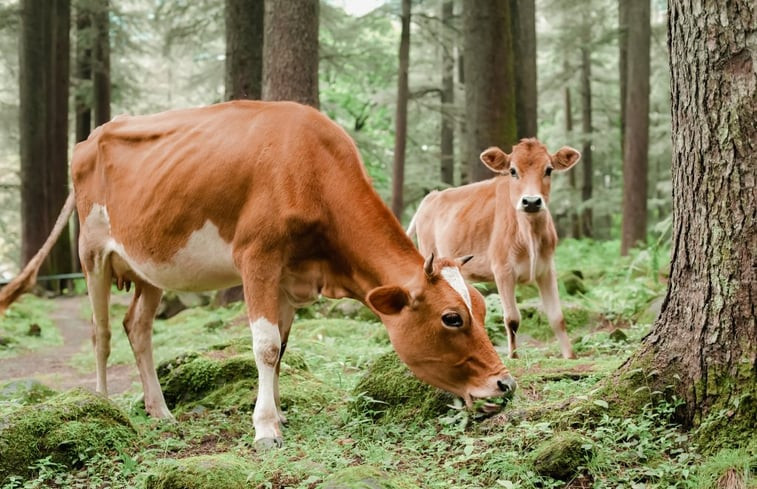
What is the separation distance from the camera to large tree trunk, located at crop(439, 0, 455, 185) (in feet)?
77.7

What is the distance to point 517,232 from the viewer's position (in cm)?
862

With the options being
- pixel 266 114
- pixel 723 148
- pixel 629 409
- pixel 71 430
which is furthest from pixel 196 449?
pixel 723 148

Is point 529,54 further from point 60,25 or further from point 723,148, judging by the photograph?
point 723,148

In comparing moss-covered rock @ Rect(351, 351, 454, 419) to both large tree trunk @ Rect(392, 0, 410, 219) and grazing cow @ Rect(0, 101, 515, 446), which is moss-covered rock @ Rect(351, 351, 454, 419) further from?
large tree trunk @ Rect(392, 0, 410, 219)

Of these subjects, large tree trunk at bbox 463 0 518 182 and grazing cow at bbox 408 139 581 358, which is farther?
large tree trunk at bbox 463 0 518 182

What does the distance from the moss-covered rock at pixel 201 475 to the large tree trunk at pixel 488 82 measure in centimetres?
934

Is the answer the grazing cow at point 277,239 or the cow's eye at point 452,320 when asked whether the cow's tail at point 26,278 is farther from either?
the cow's eye at point 452,320

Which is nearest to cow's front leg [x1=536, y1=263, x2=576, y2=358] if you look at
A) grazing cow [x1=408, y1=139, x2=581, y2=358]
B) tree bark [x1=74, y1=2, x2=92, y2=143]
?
grazing cow [x1=408, y1=139, x2=581, y2=358]

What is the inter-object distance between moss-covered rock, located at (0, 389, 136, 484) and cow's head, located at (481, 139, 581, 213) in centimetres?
439

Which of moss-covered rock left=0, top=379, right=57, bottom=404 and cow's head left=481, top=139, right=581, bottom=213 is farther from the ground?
cow's head left=481, top=139, right=581, bottom=213

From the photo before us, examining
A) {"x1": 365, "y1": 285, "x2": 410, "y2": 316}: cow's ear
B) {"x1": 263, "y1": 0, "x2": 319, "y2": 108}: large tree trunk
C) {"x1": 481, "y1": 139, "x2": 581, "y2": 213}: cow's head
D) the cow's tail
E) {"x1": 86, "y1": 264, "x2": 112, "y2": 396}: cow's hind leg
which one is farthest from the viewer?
{"x1": 263, "y1": 0, "x2": 319, "y2": 108}: large tree trunk

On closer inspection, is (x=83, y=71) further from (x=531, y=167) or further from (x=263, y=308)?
(x=263, y=308)

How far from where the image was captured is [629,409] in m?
4.66

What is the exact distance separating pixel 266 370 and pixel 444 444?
142 cm
